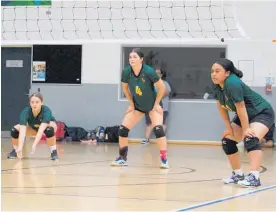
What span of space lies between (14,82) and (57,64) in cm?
122

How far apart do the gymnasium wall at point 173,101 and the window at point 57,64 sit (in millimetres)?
141

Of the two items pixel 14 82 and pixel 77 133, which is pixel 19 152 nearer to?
pixel 77 133

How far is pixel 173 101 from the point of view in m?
12.6

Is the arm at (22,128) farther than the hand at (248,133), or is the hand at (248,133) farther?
the arm at (22,128)

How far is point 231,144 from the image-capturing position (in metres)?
5.71

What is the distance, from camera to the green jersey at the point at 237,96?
5.35 meters

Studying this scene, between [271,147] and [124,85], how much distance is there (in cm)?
543

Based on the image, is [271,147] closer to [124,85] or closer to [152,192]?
[124,85]

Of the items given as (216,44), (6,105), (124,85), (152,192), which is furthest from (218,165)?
(6,105)

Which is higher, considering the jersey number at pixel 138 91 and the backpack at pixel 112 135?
the jersey number at pixel 138 91

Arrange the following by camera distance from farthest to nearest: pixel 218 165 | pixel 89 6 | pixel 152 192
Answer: pixel 89 6
pixel 218 165
pixel 152 192

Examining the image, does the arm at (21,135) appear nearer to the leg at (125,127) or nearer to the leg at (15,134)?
the leg at (15,134)

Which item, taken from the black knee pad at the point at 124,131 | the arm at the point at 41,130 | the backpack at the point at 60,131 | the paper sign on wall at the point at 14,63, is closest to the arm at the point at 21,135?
the arm at the point at 41,130

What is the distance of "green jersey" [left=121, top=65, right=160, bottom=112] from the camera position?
23.6ft
